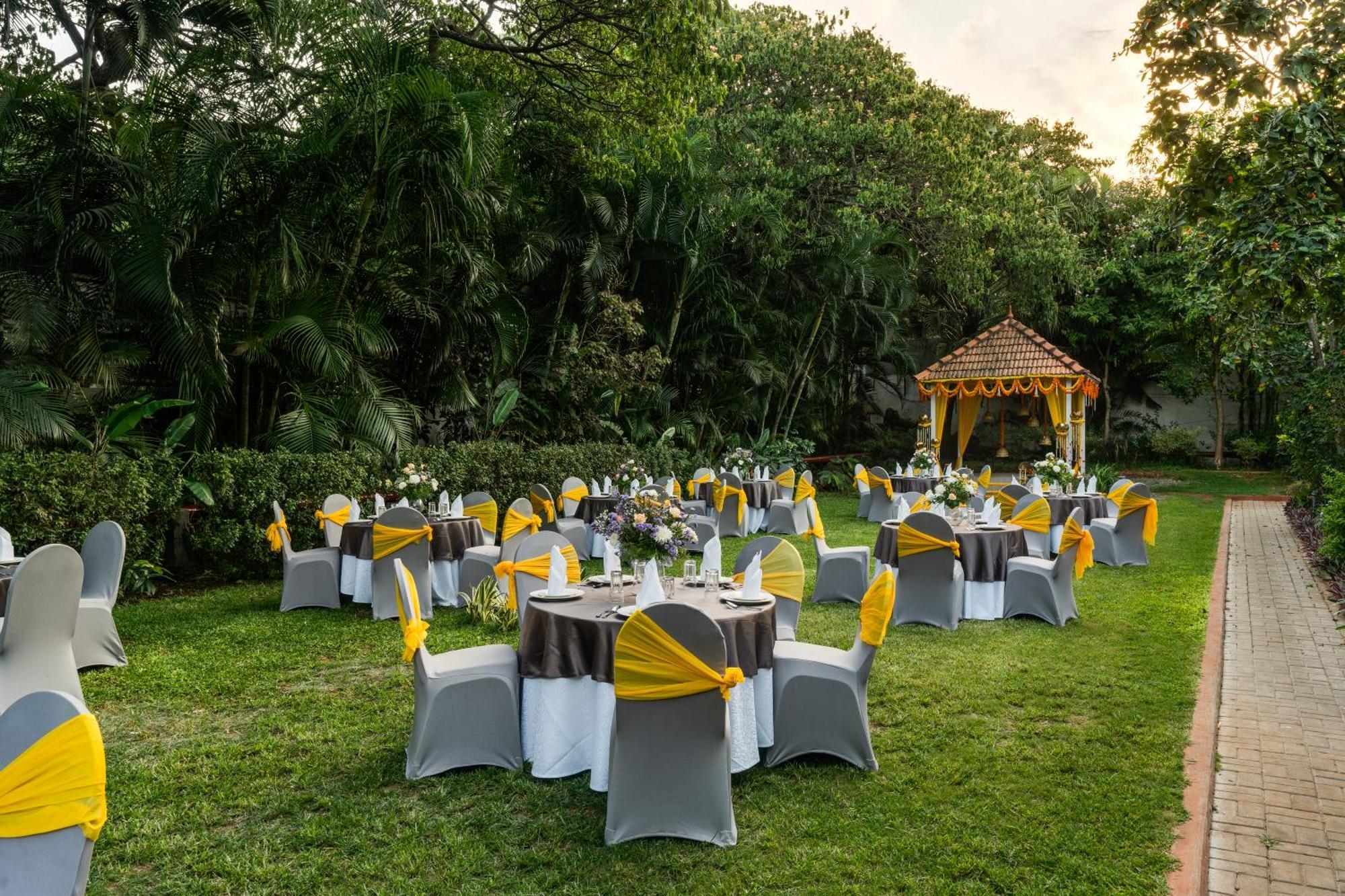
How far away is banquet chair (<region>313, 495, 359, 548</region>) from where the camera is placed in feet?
29.2

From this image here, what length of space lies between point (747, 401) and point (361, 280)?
9.74 meters

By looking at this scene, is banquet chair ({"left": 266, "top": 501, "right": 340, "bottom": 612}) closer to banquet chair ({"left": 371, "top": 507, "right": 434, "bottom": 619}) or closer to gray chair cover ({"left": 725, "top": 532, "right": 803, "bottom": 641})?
banquet chair ({"left": 371, "top": 507, "right": 434, "bottom": 619})

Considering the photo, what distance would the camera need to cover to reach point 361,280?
11.0 metres

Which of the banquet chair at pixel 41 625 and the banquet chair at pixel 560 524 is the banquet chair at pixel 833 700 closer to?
the banquet chair at pixel 41 625

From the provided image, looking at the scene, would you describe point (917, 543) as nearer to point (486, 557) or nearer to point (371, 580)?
point (486, 557)

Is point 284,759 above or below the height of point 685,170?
below

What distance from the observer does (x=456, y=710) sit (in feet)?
14.4

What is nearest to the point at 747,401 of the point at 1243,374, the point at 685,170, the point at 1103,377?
the point at 685,170

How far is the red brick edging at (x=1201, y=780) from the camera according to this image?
11.3 ft

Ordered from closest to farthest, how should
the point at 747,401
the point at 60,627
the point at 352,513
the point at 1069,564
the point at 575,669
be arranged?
1. the point at 575,669
2. the point at 60,627
3. the point at 1069,564
4. the point at 352,513
5. the point at 747,401

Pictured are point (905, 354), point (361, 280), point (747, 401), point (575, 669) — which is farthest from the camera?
point (905, 354)

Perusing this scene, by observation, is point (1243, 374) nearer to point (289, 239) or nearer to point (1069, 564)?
point (1069, 564)

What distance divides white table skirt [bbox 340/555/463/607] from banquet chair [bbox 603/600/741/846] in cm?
505

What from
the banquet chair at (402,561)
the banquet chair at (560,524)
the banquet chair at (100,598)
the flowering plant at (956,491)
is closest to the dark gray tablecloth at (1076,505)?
the flowering plant at (956,491)
